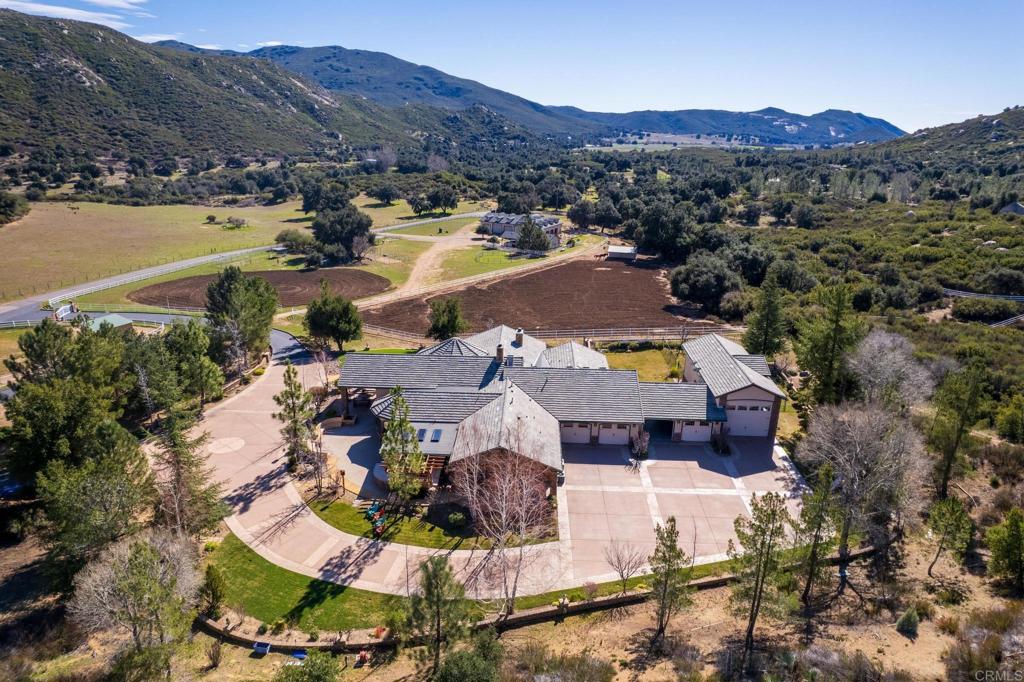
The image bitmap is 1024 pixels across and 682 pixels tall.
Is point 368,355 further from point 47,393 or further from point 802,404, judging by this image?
point 802,404

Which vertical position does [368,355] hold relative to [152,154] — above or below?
below

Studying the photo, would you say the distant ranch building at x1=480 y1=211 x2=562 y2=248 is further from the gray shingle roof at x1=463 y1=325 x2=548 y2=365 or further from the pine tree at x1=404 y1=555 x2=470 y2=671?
the pine tree at x1=404 y1=555 x2=470 y2=671

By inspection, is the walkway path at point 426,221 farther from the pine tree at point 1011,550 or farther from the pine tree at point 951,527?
the pine tree at point 1011,550

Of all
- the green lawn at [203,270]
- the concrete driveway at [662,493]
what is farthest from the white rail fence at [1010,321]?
the green lawn at [203,270]

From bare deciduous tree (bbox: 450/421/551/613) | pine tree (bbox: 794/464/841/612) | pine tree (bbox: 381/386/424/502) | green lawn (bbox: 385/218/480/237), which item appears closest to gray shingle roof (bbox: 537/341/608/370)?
bare deciduous tree (bbox: 450/421/551/613)

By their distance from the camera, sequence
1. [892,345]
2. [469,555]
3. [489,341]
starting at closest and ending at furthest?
[469,555] → [892,345] → [489,341]

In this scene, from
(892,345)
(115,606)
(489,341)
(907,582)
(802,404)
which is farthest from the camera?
(489,341)

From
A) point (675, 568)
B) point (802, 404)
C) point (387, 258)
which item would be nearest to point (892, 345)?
point (802, 404)
